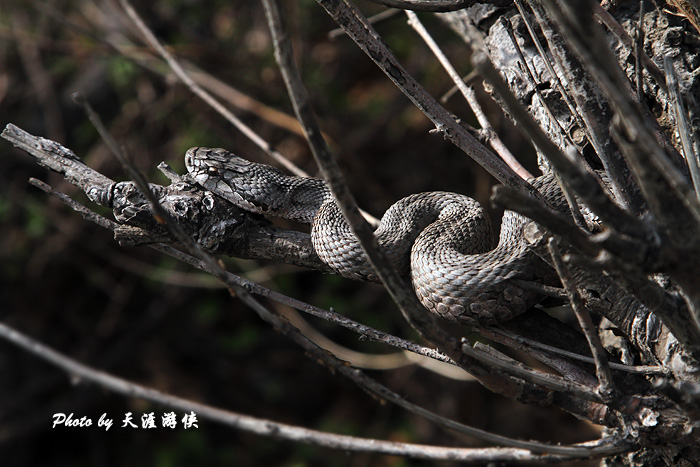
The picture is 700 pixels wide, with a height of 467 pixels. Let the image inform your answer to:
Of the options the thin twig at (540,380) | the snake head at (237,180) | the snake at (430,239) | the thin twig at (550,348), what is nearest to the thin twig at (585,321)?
the thin twig at (540,380)

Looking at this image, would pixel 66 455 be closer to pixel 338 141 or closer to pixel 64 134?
pixel 64 134

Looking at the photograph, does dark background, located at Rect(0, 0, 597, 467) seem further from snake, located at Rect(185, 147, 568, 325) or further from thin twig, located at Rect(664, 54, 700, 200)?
Result: thin twig, located at Rect(664, 54, 700, 200)

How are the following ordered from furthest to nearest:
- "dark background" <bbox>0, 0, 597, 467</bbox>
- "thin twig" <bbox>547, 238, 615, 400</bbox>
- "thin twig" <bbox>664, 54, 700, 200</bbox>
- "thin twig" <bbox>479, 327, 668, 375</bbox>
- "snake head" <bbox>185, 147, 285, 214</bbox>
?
1. "dark background" <bbox>0, 0, 597, 467</bbox>
2. "snake head" <bbox>185, 147, 285, 214</bbox>
3. "thin twig" <bbox>479, 327, 668, 375</bbox>
4. "thin twig" <bbox>664, 54, 700, 200</bbox>
5. "thin twig" <bbox>547, 238, 615, 400</bbox>

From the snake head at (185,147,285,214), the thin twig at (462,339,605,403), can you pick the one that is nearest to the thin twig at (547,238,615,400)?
the thin twig at (462,339,605,403)

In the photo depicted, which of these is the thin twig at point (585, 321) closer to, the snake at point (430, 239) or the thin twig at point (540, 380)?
the thin twig at point (540, 380)

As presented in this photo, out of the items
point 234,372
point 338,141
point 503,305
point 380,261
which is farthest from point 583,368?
point 234,372

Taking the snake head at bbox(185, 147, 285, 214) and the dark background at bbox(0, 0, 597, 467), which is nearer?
the snake head at bbox(185, 147, 285, 214)

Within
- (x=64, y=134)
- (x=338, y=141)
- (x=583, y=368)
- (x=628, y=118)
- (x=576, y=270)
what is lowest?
(x=583, y=368)

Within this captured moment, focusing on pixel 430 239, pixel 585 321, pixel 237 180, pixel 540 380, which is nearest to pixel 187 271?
pixel 237 180
